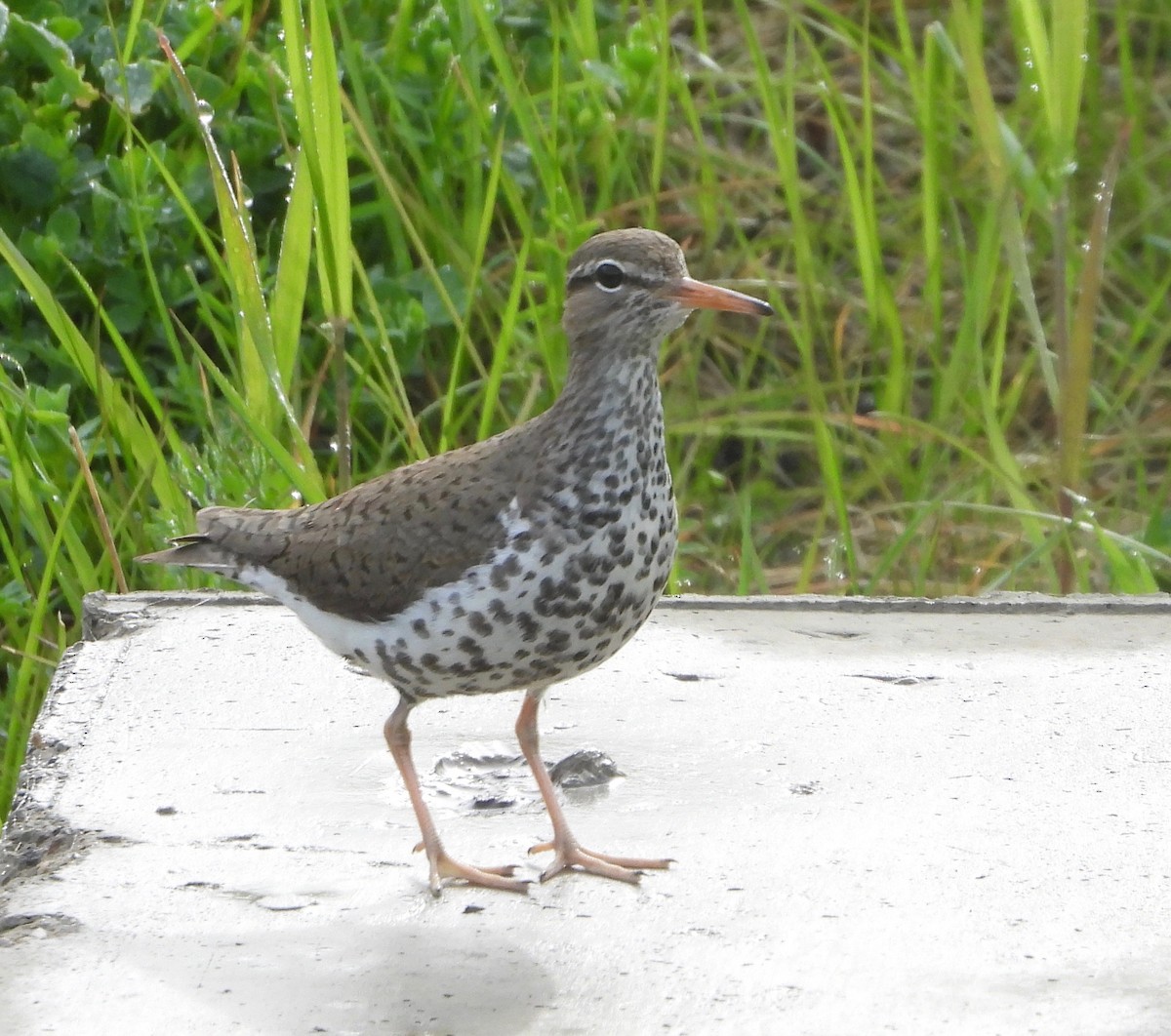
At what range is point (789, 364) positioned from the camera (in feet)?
25.4

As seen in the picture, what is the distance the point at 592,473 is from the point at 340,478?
5.54ft

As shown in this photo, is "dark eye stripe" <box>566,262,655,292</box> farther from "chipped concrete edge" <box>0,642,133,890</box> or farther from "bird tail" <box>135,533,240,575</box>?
"chipped concrete edge" <box>0,642,133,890</box>

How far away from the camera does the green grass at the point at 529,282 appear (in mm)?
5297

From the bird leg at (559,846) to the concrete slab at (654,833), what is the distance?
1.7 inches

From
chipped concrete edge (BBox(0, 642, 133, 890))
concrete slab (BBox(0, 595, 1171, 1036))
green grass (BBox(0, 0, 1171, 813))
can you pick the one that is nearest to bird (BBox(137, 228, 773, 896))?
concrete slab (BBox(0, 595, 1171, 1036))

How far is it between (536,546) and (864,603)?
1647 millimetres

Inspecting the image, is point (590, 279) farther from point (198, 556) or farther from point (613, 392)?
point (198, 556)

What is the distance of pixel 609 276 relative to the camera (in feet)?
12.9

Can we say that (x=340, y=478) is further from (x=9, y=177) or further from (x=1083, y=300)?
(x=1083, y=300)

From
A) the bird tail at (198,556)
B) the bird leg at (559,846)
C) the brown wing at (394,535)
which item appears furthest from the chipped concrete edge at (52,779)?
the bird leg at (559,846)

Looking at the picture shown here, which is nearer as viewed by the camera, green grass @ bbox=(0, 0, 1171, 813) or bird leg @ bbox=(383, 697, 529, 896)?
bird leg @ bbox=(383, 697, 529, 896)

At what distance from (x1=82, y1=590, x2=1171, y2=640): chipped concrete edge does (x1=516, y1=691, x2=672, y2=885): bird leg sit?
46.7 inches

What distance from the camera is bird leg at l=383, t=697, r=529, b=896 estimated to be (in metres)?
3.62

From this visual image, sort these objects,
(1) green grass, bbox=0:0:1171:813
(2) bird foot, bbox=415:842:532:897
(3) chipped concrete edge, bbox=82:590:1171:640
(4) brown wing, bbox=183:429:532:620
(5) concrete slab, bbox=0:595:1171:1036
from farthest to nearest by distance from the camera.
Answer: (1) green grass, bbox=0:0:1171:813
(3) chipped concrete edge, bbox=82:590:1171:640
(4) brown wing, bbox=183:429:532:620
(2) bird foot, bbox=415:842:532:897
(5) concrete slab, bbox=0:595:1171:1036
